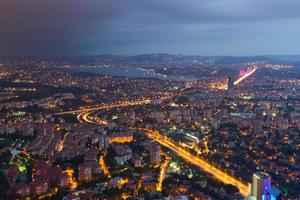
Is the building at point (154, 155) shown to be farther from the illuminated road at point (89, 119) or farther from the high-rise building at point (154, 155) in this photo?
the illuminated road at point (89, 119)

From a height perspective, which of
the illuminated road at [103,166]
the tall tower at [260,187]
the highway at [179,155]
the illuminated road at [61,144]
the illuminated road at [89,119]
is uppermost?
the tall tower at [260,187]

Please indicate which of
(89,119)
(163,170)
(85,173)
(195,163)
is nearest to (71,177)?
(85,173)

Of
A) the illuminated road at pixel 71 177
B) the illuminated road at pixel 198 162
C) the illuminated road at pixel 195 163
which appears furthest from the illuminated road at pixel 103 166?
the illuminated road at pixel 198 162

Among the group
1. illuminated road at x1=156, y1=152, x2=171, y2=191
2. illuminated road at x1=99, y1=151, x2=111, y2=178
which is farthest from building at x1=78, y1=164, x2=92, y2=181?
illuminated road at x1=156, y1=152, x2=171, y2=191

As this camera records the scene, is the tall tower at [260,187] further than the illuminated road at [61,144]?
No

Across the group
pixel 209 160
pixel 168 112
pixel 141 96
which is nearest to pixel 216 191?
pixel 209 160

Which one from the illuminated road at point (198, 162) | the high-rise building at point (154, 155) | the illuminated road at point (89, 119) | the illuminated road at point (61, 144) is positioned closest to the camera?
the illuminated road at point (198, 162)

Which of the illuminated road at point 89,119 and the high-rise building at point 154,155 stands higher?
the high-rise building at point 154,155

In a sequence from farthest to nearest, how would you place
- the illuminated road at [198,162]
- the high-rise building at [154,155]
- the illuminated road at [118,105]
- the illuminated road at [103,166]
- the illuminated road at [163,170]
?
the illuminated road at [118,105] < the high-rise building at [154,155] < the illuminated road at [103,166] < the illuminated road at [198,162] < the illuminated road at [163,170]

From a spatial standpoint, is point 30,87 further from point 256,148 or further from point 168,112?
point 256,148
